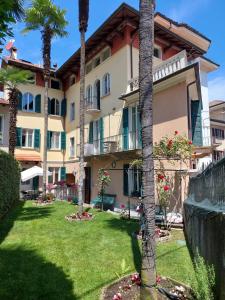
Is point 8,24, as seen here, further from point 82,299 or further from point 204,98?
point 204,98

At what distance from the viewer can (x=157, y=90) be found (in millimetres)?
16703

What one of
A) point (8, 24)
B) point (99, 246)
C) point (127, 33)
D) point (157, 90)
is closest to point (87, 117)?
point (127, 33)

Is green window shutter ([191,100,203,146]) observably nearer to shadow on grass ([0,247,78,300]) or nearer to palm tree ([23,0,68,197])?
palm tree ([23,0,68,197])

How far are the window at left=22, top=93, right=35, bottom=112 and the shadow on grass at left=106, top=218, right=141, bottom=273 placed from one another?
18.5 m

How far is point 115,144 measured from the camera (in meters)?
20.0

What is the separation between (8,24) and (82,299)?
5254 mm

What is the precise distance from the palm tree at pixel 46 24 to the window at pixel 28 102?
6469mm

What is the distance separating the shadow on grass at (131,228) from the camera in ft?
25.0

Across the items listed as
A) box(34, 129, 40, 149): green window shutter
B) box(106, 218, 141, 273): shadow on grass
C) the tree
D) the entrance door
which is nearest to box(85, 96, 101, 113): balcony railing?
the entrance door

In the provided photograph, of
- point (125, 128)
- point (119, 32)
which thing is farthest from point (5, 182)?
point (119, 32)

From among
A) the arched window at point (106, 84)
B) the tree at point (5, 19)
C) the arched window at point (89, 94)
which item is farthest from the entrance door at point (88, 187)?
the tree at point (5, 19)

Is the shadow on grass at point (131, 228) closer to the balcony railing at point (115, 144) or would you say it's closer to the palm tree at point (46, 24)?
the balcony railing at point (115, 144)

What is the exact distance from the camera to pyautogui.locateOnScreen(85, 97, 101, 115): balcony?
23034 millimetres

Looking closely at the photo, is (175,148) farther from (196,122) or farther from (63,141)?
(63,141)
